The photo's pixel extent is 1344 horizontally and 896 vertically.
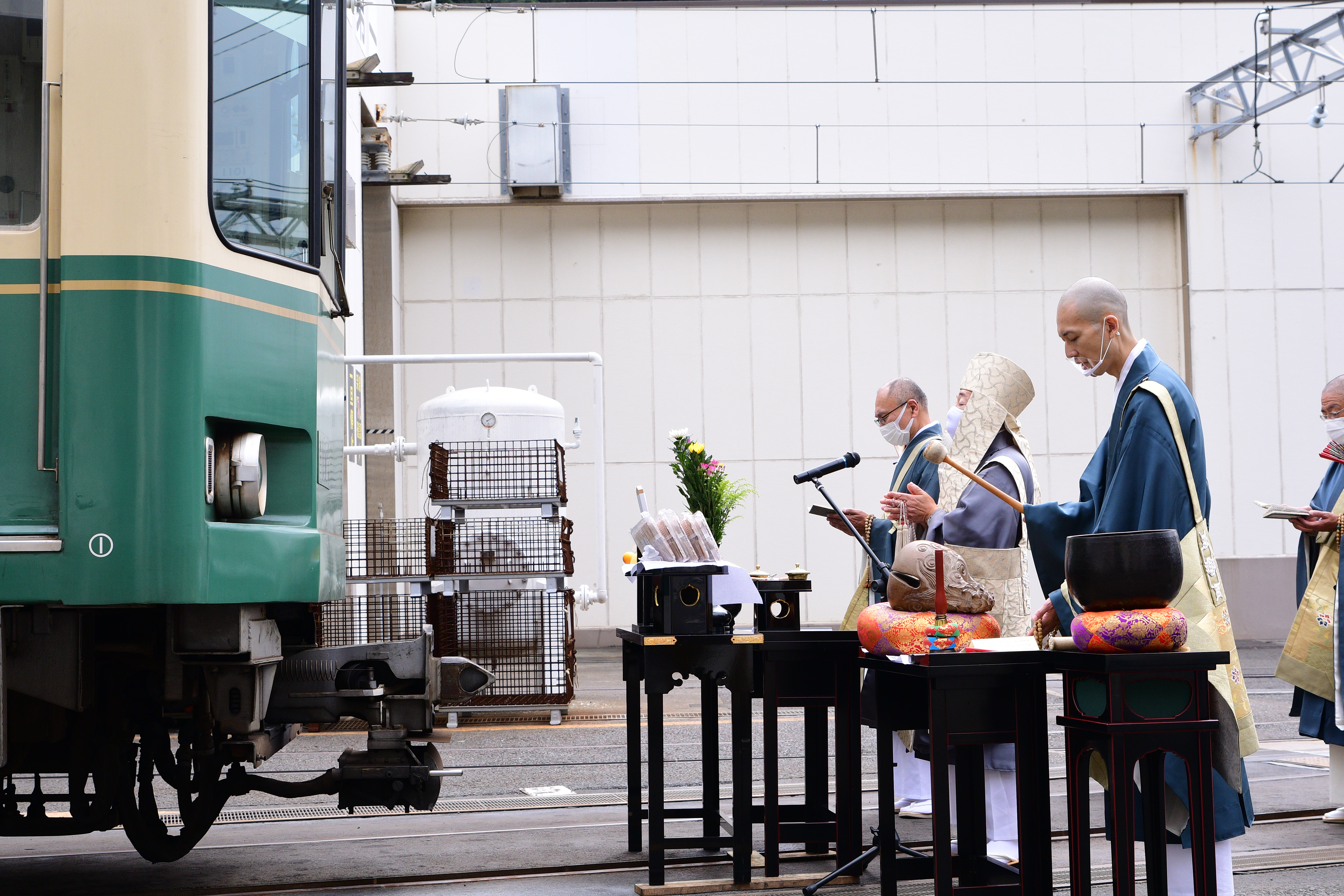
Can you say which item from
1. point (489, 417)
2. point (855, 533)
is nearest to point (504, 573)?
point (489, 417)

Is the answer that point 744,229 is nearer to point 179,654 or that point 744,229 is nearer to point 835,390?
point 835,390

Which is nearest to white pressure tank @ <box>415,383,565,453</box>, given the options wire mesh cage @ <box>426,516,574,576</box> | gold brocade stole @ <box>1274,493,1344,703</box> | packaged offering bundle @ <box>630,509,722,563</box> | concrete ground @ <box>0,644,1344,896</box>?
wire mesh cage @ <box>426,516,574,576</box>

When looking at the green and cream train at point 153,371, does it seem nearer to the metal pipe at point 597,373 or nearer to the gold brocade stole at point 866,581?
the gold brocade stole at point 866,581

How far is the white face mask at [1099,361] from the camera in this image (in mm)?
4035

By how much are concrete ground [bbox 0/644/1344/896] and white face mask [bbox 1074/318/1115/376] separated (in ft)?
6.41

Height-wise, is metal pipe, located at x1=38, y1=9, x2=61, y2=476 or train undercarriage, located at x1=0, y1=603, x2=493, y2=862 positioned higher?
metal pipe, located at x1=38, y1=9, x2=61, y2=476

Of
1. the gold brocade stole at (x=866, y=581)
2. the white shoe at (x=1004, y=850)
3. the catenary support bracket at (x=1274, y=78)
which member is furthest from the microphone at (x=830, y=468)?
the catenary support bracket at (x=1274, y=78)

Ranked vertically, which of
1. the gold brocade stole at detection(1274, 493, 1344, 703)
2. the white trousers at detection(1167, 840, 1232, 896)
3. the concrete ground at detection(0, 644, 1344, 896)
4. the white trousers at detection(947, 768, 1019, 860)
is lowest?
the concrete ground at detection(0, 644, 1344, 896)

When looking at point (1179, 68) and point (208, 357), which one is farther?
point (1179, 68)

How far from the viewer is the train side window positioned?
3.62 metres

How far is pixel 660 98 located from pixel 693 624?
12.0 metres

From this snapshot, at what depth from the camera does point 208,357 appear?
361cm

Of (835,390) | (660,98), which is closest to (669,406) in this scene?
(835,390)

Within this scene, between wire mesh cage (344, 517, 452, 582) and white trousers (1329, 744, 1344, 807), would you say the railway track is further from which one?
wire mesh cage (344, 517, 452, 582)
